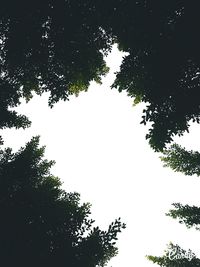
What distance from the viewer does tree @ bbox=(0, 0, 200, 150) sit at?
3.73 metres

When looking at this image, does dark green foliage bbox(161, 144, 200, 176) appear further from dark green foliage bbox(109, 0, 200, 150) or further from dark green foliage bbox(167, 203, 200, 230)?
dark green foliage bbox(109, 0, 200, 150)

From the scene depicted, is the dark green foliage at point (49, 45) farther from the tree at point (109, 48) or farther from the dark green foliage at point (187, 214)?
the dark green foliage at point (187, 214)

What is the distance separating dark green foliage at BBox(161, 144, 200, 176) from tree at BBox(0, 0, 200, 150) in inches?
89.5

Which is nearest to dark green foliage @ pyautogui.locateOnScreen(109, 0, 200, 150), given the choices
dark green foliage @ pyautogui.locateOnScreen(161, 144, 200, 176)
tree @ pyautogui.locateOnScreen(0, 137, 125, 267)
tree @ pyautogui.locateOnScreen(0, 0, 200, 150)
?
tree @ pyautogui.locateOnScreen(0, 0, 200, 150)

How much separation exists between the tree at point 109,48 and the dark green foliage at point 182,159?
2.27 metres

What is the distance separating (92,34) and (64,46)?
0.62 meters

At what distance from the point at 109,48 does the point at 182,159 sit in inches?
111

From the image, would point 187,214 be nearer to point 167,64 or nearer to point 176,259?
point 176,259

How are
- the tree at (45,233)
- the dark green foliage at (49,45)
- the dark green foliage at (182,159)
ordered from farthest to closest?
the dark green foliage at (182,159) → the dark green foliage at (49,45) → the tree at (45,233)

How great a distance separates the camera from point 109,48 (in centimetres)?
647

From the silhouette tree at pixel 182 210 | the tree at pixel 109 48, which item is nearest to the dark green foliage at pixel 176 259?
the silhouette tree at pixel 182 210

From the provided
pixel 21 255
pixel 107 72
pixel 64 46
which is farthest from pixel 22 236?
pixel 107 72

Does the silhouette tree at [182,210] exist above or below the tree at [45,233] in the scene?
above

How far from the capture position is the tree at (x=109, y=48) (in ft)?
12.2
